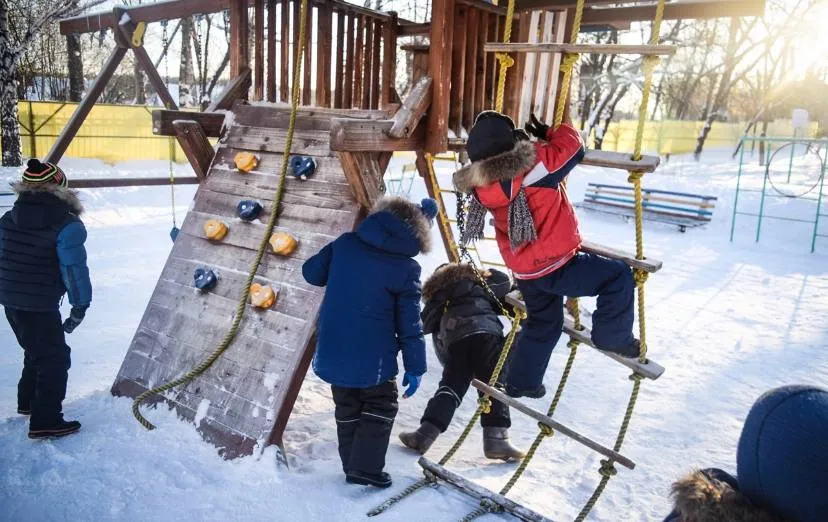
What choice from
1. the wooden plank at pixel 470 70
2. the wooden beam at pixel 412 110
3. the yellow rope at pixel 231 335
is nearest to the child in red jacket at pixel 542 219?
the wooden beam at pixel 412 110

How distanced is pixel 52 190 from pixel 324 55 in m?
2.83

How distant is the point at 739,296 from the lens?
341 inches

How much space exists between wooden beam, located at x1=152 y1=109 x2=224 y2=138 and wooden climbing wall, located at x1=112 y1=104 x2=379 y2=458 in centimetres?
16

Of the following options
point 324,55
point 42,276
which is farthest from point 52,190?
point 324,55

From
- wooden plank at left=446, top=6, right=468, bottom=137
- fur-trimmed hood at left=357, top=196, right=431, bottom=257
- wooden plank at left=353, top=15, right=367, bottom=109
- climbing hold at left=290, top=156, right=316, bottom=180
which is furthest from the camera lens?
wooden plank at left=353, top=15, right=367, bottom=109

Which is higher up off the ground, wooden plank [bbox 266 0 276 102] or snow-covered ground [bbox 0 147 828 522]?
wooden plank [bbox 266 0 276 102]

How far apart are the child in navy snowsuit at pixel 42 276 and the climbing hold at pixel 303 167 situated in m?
1.46

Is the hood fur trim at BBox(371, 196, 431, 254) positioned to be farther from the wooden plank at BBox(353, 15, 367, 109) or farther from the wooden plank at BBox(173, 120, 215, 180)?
the wooden plank at BBox(353, 15, 367, 109)

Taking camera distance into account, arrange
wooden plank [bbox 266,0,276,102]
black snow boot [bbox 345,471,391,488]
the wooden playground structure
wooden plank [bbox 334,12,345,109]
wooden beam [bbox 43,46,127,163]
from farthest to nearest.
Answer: wooden beam [bbox 43,46,127,163] → wooden plank [bbox 334,12,345,109] → wooden plank [bbox 266,0,276,102] → the wooden playground structure → black snow boot [bbox 345,471,391,488]

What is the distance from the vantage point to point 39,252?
12.2 ft

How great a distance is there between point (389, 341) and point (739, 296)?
7.05 meters

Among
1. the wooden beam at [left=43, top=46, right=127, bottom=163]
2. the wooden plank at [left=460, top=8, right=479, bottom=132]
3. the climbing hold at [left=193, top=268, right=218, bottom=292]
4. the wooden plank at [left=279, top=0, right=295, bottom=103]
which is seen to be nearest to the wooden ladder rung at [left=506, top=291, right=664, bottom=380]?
the climbing hold at [left=193, top=268, right=218, bottom=292]

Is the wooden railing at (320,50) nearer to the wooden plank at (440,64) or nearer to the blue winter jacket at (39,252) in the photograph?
the wooden plank at (440,64)

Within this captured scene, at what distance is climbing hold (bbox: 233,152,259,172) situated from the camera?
474 cm
